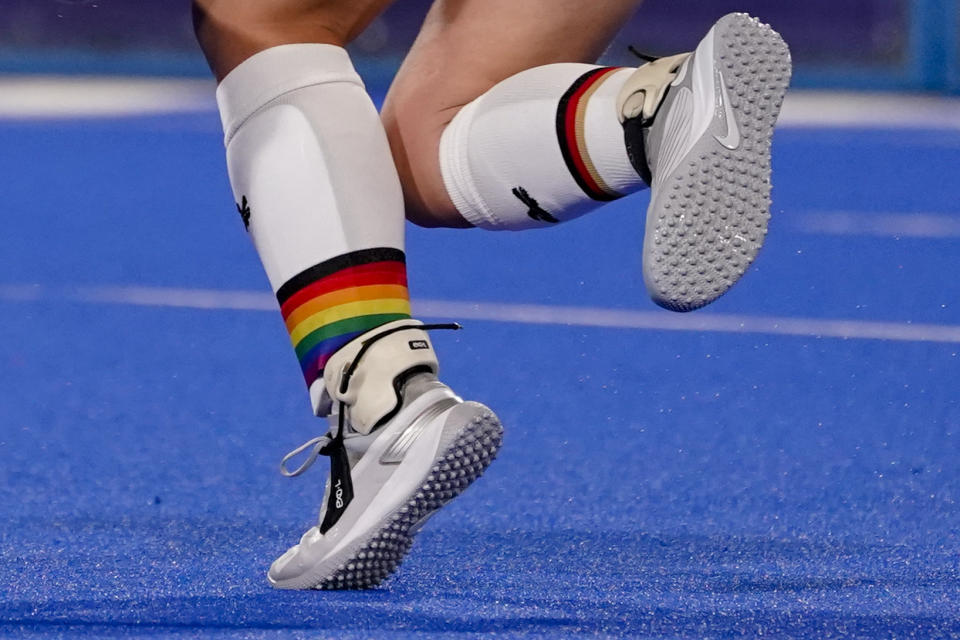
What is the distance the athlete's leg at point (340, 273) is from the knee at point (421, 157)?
9 cm

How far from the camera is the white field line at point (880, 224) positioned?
464 cm

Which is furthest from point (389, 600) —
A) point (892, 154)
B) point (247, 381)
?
point (892, 154)

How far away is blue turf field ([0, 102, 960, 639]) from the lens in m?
1.73

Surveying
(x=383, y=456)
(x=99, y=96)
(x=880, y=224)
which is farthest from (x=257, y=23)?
(x=99, y=96)

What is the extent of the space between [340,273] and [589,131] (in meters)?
0.27

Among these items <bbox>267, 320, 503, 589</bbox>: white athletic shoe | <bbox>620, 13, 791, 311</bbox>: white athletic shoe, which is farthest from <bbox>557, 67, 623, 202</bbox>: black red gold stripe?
<bbox>267, 320, 503, 589</bbox>: white athletic shoe

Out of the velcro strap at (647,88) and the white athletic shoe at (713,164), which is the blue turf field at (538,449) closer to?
the white athletic shoe at (713,164)

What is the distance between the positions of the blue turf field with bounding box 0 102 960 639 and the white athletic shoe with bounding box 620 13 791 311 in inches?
11.7

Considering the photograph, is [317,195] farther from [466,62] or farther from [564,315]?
[564,315]

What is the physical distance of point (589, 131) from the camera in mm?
1808

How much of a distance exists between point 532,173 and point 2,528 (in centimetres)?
71

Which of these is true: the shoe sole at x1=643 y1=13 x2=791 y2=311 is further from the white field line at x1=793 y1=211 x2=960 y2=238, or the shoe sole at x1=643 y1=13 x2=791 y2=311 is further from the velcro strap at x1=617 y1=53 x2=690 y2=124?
the white field line at x1=793 y1=211 x2=960 y2=238

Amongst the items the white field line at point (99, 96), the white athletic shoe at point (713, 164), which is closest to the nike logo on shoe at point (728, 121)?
the white athletic shoe at point (713, 164)

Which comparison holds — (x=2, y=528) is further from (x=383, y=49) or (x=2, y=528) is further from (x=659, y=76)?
(x=383, y=49)
